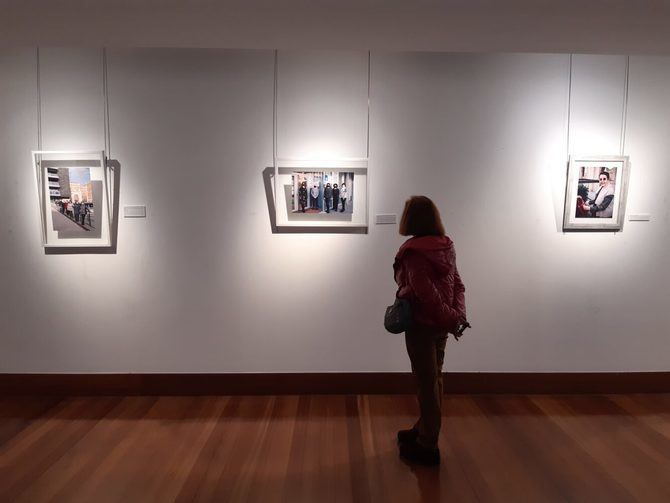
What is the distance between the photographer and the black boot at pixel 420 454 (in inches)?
123

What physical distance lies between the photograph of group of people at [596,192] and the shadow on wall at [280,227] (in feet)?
7.34

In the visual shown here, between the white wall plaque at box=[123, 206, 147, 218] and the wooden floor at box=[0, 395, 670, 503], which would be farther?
the white wall plaque at box=[123, 206, 147, 218]

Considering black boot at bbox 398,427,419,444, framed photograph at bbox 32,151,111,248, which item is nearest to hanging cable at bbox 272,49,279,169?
framed photograph at bbox 32,151,111,248

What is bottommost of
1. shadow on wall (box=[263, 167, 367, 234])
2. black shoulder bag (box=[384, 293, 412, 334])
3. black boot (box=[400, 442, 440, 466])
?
black boot (box=[400, 442, 440, 466])

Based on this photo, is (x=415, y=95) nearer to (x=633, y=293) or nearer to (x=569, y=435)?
(x=633, y=293)

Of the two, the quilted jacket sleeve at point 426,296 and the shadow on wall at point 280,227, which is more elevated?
the shadow on wall at point 280,227

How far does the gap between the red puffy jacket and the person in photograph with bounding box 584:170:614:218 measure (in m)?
2.15

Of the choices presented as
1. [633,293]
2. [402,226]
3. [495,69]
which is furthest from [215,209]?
[633,293]

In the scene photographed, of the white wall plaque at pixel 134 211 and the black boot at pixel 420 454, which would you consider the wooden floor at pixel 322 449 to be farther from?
the white wall plaque at pixel 134 211

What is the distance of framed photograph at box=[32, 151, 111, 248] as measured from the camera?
405 centimetres

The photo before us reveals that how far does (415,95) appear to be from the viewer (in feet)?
13.5

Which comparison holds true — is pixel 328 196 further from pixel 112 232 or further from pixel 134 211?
pixel 112 232

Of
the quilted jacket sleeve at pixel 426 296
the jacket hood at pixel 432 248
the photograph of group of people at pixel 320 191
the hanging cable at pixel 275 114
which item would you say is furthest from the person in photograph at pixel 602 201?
the hanging cable at pixel 275 114

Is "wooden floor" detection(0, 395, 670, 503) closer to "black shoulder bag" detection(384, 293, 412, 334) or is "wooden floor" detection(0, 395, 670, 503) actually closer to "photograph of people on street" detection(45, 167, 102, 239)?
"black shoulder bag" detection(384, 293, 412, 334)
